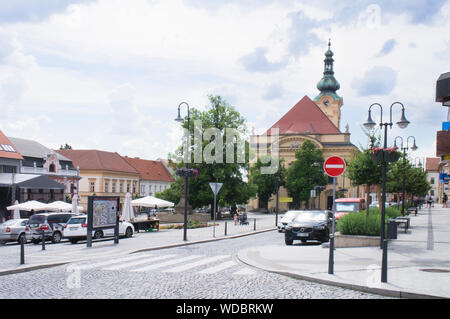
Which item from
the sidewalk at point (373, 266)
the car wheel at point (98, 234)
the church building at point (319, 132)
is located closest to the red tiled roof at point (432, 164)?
the church building at point (319, 132)


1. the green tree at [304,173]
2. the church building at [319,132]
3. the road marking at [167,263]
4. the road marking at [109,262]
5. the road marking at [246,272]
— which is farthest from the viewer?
the church building at [319,132]

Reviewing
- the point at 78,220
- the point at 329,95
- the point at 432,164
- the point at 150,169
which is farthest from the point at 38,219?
the point at 432,164

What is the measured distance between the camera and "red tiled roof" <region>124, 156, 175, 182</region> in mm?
103719

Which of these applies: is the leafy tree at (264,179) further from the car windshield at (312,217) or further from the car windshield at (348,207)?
the car windshield at (312,217)

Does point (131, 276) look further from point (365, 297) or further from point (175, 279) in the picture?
point (365, 297)

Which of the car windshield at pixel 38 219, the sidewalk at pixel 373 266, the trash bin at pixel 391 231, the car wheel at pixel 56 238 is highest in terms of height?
the trash bin at pixel 391 231

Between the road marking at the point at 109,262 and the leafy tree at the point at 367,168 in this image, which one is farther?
the leafy tree at the point at 367,168

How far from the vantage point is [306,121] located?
9456 cm

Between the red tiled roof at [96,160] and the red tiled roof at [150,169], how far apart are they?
7.76 meters

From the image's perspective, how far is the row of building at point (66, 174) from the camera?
54.5 meters

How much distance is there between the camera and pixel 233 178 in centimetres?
5384

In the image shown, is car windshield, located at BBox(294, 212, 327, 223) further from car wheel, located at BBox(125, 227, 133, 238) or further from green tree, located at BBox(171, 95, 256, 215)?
green tree, located at BBox(171, 95, 256, 215)

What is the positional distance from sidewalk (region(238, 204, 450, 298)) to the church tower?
8362 cm
